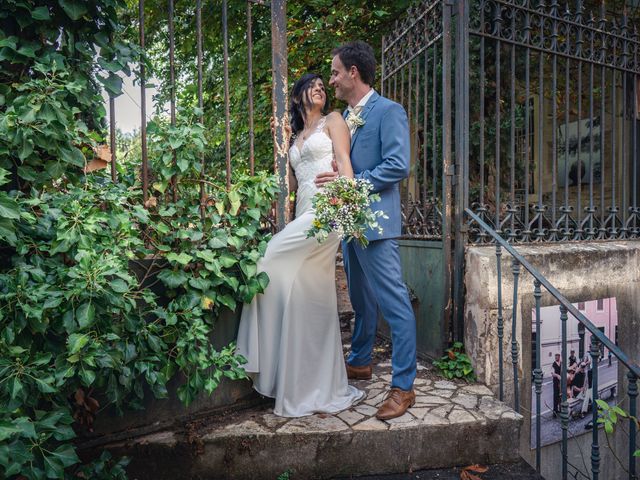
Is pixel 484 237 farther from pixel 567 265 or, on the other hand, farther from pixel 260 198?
pixel 260 198

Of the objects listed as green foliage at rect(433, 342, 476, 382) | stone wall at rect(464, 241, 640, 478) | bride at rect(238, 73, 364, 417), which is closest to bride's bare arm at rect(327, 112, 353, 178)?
bride at rect(238, 73, 364, 417)

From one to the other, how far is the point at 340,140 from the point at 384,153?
31 cm

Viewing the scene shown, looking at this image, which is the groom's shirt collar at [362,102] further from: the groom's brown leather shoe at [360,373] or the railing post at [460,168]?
the groom's brown leather shoe at [360,373]

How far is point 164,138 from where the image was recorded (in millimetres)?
2838

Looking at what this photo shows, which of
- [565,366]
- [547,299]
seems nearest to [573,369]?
[547,299]

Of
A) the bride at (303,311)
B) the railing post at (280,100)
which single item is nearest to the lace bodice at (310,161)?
the bride at (303,311)

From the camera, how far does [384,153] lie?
10.9ft

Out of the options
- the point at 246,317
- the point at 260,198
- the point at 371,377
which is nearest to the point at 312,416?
the point at 246,317

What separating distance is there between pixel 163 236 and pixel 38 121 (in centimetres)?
88

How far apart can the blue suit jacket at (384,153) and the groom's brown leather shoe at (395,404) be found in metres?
1.01

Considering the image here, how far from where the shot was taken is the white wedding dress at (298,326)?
3182 mm

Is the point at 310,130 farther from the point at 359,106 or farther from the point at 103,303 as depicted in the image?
the point at 103,303

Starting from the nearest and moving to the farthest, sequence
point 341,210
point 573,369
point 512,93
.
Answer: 1. point 341,210
2. point 512,93
3. point 573,369

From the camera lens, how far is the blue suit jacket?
3.27m
